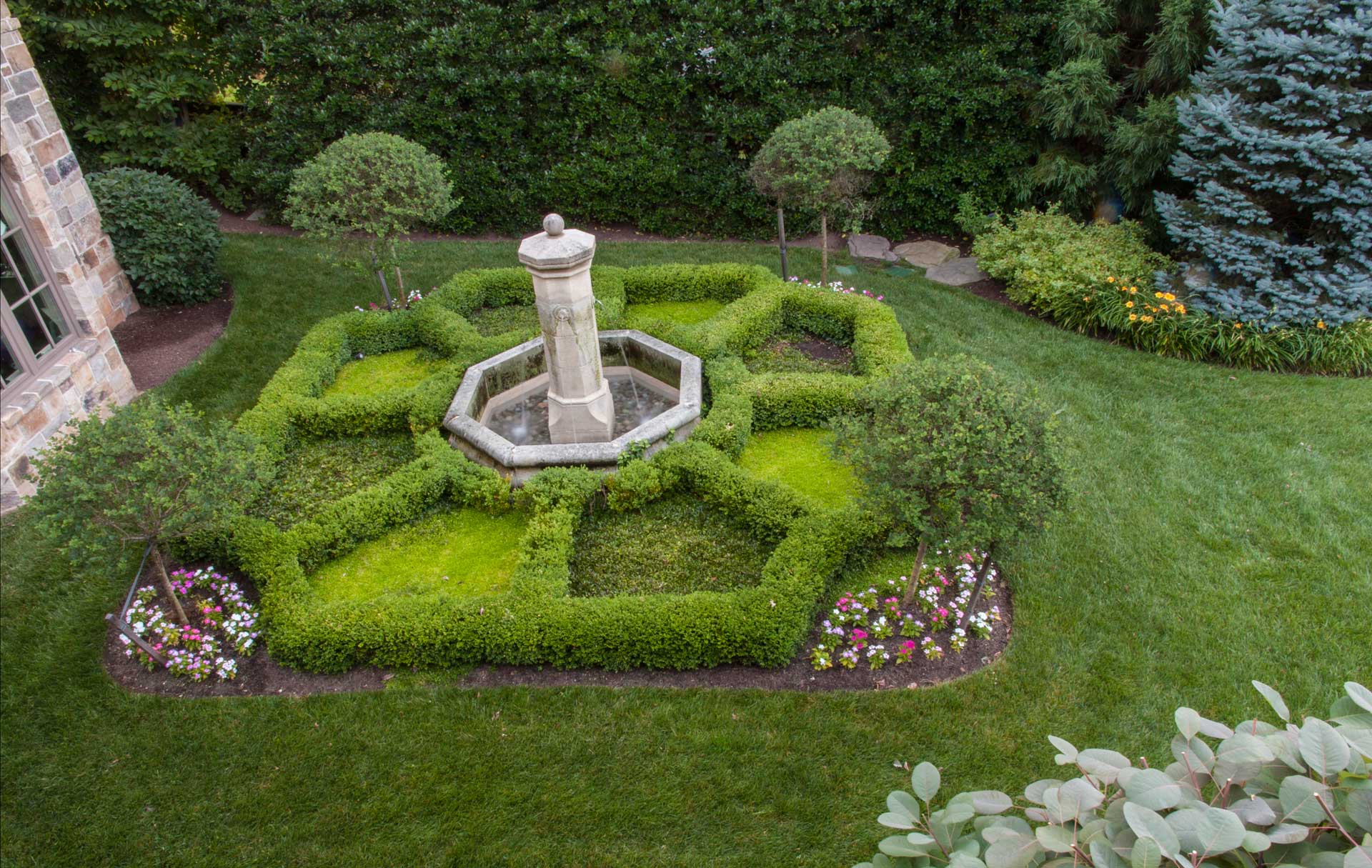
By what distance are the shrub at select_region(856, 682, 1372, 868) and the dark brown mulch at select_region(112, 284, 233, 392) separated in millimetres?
8933

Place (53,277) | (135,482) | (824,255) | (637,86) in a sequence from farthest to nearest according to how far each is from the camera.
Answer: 1. (637,86)
2. (824,255)
3. (53,277)
4. (135,482)

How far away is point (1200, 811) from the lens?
1.50 metres

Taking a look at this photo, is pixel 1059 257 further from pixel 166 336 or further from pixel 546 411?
pixel 166 336

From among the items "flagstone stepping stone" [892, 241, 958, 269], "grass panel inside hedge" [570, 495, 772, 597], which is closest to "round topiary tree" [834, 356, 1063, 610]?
"grass panel inside hedge" [570, 495, 772, 597]

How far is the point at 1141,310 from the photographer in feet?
28.2

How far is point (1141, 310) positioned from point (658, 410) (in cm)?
526

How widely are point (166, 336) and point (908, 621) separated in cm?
854

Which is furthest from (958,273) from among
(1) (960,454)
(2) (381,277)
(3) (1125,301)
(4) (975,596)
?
(2) (381,277)

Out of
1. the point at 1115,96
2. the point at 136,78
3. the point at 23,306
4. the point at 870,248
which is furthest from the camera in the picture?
the point at 870,248

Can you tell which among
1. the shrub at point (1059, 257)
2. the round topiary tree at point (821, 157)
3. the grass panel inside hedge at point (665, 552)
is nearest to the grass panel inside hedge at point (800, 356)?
the round topiary tree at point (821, 157)

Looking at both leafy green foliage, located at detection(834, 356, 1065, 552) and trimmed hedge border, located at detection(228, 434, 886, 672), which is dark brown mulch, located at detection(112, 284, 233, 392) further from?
leafy green foliage, located at detection(834, 356, 1065, 552)

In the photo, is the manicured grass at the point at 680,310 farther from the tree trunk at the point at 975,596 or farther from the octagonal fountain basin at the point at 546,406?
the tree trunk at the point at 975,596

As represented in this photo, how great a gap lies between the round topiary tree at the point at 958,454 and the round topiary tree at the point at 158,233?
26.8ft

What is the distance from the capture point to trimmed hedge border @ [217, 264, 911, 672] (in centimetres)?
520
